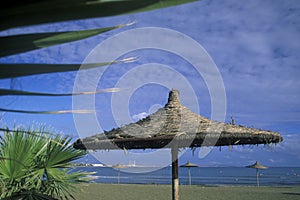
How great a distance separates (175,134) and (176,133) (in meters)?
0.03

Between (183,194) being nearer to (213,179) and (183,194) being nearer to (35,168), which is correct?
(35,168)

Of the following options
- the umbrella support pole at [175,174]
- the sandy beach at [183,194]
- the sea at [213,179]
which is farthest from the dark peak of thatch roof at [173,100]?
the sandy beach at [183,194]

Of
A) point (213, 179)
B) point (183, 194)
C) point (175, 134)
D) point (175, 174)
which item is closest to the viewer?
point (175, 134)

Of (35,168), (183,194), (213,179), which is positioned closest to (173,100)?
(35,168)

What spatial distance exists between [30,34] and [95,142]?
5.79 meters

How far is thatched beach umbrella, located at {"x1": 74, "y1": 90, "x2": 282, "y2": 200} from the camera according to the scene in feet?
18.9

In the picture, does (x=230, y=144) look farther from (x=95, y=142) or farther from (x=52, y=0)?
(x=52, y=0)

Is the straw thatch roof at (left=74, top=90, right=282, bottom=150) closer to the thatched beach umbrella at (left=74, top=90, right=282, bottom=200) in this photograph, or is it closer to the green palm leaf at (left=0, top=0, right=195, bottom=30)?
the thatched beach umbrella at (left=74, top=90, right=282, bottom=200)

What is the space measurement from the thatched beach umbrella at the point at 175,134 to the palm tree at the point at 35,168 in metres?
1.88

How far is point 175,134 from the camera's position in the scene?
225 inches

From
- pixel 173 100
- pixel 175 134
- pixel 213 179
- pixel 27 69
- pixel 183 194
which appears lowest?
Result: pixel 183 194

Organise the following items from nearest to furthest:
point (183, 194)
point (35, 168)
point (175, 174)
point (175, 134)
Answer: point (35, 168) < point (175, 134) < point (175, 174) < point (183, 194)

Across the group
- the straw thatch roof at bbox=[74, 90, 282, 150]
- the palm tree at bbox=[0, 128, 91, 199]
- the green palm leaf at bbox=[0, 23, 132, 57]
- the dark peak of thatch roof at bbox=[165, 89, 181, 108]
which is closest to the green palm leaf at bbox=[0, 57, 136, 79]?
the green palm leaf at bbox=[0, 23, 132, 57]

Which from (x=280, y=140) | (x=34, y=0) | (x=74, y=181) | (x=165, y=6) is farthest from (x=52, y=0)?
(x=280, y=140)
